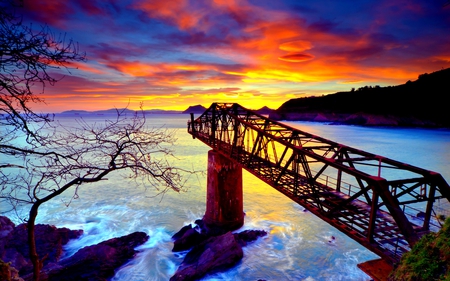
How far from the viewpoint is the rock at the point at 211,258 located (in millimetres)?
11938

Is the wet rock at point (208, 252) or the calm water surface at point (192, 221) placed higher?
the wet rock at point (208, 252)

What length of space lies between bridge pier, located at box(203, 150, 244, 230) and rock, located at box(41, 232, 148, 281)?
210 inches

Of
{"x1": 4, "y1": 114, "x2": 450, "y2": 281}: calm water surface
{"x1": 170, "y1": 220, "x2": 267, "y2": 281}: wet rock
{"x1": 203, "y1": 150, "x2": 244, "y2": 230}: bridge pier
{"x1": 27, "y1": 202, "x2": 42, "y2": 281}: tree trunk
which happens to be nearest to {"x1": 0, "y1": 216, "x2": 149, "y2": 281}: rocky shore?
{"x1": 4, "y1": 114, "x2": 450, "y2": 281}: calm water surface

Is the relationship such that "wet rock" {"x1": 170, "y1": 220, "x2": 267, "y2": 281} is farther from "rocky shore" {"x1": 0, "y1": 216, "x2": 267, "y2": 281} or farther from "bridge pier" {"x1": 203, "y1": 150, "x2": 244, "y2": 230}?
"bridge pier" {"x1": 203, "y1": 150, "x2": 244, "y2": 230}

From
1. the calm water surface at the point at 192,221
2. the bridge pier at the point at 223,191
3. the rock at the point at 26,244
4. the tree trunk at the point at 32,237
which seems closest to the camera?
the tree trunk at the point at 32,237

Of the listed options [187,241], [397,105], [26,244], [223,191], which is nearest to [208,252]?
[187,241]

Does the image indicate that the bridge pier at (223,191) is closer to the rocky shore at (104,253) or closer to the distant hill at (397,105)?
the rocky shore at (104,253)

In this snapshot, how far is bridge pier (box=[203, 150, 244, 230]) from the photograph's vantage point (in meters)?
15.4

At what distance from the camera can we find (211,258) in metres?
12.7

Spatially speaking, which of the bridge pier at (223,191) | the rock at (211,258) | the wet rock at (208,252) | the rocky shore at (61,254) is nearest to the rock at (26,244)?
the rocky shore at (61,254)

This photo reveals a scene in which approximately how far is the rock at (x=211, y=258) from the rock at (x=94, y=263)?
3.54 meters

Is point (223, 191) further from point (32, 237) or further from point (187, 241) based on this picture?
point (32, 237)

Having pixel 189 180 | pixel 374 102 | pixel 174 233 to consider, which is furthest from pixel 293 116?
pixel 174 233

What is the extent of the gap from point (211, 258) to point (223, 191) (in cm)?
400
